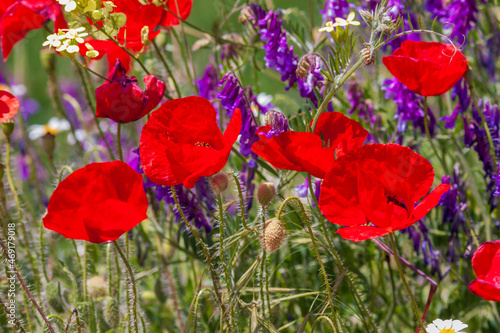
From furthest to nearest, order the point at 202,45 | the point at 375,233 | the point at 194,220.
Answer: the point at 202,45, the point at 194,220, the point at 375,233

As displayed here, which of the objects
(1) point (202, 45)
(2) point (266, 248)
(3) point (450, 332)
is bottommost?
(3) point (450, 332)

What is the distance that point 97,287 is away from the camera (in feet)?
2.85

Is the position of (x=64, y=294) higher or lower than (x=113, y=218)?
lower

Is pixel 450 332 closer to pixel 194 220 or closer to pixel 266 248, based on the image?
pixel 266 248

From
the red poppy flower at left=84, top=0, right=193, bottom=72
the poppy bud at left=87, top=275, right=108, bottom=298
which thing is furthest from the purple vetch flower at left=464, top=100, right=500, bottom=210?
the poppy bud at left=87, top=275, right=108, bottom=298

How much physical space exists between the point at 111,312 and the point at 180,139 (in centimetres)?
27

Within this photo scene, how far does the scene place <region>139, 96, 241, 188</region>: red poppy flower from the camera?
1.95 ft

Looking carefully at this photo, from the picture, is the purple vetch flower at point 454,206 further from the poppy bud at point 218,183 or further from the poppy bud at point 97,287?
the poppy bud at point 97,287

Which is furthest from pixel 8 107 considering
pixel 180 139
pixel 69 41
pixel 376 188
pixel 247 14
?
pixel 376 188

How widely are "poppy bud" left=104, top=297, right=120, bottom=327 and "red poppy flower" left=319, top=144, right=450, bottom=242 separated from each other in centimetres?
33

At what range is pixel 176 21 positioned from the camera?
0.85 metres

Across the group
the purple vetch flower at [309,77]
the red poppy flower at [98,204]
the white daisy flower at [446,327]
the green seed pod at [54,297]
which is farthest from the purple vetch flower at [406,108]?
the green seed pod at [54,297]

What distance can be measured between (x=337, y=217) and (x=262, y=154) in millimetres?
97

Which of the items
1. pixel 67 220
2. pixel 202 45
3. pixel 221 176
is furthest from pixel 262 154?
pixel 202 45
